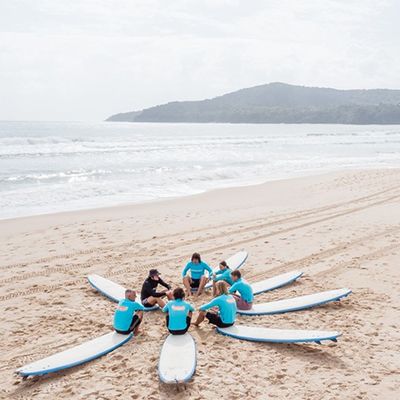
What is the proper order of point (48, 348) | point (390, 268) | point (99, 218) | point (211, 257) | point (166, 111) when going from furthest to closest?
point (166, 111), point (99, 218), point (211, 257), point (390, 268), point (48, 348)

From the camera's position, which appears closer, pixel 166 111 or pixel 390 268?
pixel 390 268

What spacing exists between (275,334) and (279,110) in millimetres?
152819

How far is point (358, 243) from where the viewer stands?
1115 cm

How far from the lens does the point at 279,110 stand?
154 metres

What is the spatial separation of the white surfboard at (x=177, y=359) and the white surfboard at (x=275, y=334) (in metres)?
0.68

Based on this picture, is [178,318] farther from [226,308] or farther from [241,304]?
[241,304]

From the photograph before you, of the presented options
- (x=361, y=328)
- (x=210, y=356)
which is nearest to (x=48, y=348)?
(x=210, y=356)

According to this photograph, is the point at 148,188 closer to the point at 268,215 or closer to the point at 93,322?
the point at 268,215

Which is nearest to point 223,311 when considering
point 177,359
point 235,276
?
point 235,276

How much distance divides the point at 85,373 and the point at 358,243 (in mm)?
7604

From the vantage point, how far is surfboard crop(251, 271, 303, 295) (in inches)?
335

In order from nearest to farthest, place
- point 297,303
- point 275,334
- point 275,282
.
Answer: point 275,334 < point 297,303 < point 275,282

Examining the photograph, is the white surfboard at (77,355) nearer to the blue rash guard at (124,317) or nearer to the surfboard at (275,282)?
the blue rash guard at (124,317)

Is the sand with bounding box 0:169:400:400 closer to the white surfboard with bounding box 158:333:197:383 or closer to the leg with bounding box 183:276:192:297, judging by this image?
the white surfboard with bounding box 158:333:197:383
